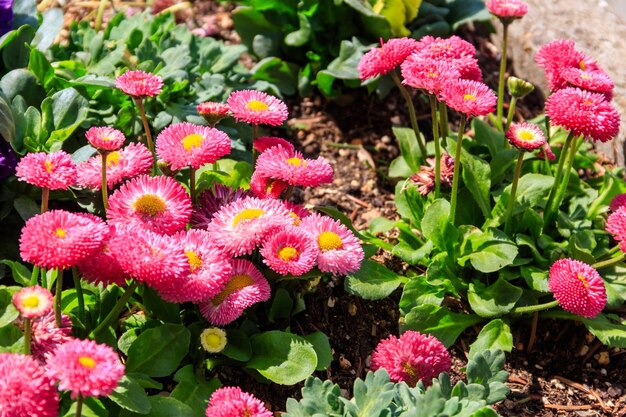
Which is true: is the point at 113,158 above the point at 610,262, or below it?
above

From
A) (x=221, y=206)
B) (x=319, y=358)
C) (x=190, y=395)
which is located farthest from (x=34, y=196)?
(x=319, y=358)

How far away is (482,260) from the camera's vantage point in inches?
111

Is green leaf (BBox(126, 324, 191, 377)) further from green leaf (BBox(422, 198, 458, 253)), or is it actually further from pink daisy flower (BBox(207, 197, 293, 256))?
green leaf (BBox(422, 198, 458, 253))

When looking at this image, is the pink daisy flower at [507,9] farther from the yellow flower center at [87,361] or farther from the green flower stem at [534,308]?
the yellow flower center at [87,361]

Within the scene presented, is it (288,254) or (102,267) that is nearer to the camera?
(102,267)

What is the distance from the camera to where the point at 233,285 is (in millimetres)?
2404

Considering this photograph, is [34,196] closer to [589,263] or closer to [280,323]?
[280,323]

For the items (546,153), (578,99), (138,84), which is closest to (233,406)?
(138,84)

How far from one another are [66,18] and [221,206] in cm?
229

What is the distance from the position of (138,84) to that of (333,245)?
2.63 feet

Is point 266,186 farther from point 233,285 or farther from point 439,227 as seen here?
point 439,227

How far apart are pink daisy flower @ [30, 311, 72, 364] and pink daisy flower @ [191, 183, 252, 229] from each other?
55 cm

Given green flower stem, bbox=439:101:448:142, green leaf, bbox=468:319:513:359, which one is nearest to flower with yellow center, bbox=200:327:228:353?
green leaf, bbox=468:319:513:359

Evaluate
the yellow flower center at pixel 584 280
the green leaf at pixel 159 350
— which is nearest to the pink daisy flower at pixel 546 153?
the yellow flower center at pixel 584 280
